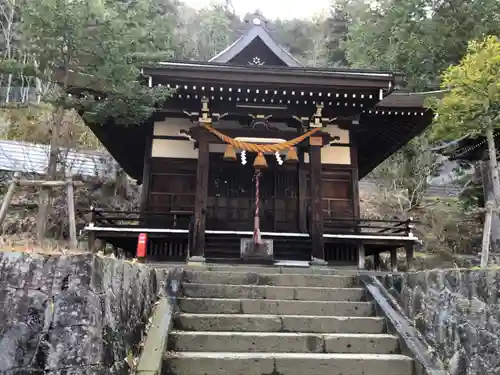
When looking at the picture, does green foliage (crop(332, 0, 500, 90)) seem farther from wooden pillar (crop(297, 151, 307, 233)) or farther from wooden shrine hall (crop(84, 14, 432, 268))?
wooden pillar (crop(297, 151, 307, 233))

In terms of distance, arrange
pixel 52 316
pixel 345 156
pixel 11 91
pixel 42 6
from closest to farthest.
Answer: pixel 52 316 → pixel 42 6 → pixel 345 156 → pixel 11 91

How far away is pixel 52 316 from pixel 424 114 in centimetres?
1007

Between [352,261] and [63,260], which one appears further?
[352,261]

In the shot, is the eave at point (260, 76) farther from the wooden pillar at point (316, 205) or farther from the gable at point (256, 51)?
the gable at point (256, 51)

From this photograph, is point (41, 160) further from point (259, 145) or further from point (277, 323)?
point (277, 323)

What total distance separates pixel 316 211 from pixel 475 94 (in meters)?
3.81

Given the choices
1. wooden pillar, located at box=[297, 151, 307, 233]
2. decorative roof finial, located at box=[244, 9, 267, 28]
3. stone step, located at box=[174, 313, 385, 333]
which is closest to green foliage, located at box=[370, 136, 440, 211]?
decorative roof finial, located at box=[244, 9, 267, 28]

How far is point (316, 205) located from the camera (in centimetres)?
941

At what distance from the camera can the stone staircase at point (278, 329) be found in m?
4.38

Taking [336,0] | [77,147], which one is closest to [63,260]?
[77,147]

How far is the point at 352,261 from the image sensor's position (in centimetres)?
1116

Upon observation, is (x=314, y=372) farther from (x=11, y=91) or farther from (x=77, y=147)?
(x=11, y=91)

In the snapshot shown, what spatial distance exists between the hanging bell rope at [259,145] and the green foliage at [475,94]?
9.79ft

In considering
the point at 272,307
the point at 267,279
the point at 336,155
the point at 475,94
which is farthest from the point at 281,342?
the point at 336,155
